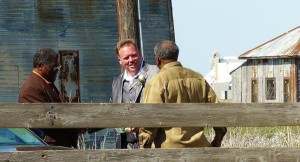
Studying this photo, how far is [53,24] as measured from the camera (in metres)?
21.8

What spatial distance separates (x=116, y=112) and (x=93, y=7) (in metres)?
13.6

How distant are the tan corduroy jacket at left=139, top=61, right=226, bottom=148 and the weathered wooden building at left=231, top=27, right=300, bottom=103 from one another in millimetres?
32034

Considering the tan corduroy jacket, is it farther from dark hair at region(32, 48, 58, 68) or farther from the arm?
dark hair at region(32, 48, 58, 68)

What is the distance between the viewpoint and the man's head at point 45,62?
9.15m

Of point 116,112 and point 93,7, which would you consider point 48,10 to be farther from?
point 116,112

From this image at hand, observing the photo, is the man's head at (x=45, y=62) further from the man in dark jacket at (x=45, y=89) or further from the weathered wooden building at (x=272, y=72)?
the weathered wooden building at (x=272, y=72)

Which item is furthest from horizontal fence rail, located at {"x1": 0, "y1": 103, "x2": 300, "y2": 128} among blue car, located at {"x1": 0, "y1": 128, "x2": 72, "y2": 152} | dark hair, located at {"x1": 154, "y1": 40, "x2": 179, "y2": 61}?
dark hair, located at {"x1": 154, "y1": 40, "x2": 179, "y2": 61}

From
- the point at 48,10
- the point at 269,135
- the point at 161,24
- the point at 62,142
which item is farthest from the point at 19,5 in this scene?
the point at 62,142

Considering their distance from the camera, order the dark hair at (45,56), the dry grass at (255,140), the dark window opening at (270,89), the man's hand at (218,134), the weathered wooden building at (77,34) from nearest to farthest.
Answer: the man's hand at (218,134), the dark hair at (45,56), the dry grass at (255,140), the weathered wooden building at (77,34), the dark window opening at (270,89)

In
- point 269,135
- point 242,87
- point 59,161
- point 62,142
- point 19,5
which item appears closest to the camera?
point 59,161

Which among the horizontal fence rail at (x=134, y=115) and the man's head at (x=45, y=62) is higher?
the man's head at (x=45, y=62)

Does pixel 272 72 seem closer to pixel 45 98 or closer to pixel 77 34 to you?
pixel 77 34

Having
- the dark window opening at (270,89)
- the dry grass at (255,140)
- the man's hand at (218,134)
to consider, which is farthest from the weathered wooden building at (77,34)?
the dark window opening at (270,89)

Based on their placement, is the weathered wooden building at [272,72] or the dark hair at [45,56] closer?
the dark hair at [45,56]
